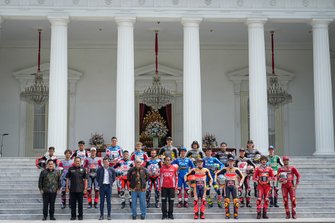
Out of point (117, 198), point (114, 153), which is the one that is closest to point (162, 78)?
point (114, 153)

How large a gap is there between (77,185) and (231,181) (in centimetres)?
386

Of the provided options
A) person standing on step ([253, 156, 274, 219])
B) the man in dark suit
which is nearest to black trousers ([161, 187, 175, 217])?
the man in dark suit

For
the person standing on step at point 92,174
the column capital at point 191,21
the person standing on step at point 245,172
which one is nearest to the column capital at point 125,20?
the column capital at point 191,21

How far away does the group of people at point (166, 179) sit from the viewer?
41.1 feet

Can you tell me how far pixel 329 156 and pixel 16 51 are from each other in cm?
1537

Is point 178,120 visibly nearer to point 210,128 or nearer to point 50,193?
point 210,128

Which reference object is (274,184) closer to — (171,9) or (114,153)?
(114,153)

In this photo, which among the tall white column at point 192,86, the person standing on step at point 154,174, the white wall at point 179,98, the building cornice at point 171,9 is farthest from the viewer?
the white wall at point 179,98

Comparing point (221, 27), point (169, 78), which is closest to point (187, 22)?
point (221, 27)

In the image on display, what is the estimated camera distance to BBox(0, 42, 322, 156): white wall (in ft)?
80.1

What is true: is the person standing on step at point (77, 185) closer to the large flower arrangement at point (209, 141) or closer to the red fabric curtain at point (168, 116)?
the large flower arrangement at point (209, 141)

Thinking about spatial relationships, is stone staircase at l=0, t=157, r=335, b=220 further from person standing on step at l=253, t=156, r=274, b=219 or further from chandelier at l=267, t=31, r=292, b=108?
chandelier at l=267, t=31, r=292, b=108

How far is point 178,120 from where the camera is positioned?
2480cm

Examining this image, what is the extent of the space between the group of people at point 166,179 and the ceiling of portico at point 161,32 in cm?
865
